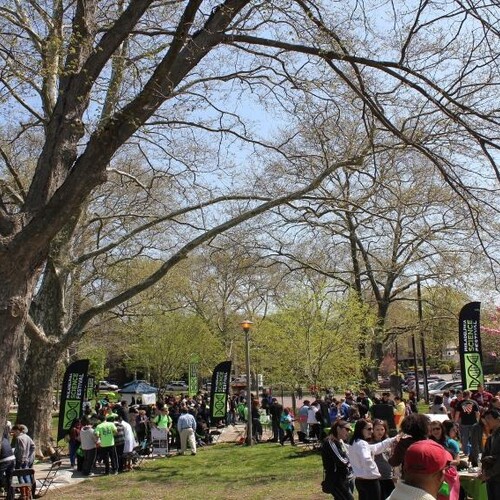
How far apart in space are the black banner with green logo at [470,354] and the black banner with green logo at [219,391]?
9.77 m

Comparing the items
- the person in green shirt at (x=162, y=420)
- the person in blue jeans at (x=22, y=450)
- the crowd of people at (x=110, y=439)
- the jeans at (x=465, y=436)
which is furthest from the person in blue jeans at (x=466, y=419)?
the person in green shirt at (x=162, y=420)

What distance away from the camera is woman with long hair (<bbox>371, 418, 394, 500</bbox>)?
26.4 ft

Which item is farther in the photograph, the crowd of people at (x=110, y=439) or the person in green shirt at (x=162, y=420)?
the person in green shirt at (x=162, y=420)

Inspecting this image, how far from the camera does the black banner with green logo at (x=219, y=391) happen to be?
25.3 meters

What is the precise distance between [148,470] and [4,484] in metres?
5.14

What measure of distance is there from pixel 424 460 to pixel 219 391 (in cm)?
2276

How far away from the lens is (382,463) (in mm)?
8164

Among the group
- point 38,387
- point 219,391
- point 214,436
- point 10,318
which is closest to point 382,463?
point 10,318

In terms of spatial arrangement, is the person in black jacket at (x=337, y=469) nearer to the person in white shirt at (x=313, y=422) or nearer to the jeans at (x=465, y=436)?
the jeans at (x=465, y=436)

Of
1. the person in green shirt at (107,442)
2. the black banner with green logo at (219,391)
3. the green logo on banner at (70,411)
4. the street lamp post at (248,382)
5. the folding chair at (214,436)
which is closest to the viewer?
the person in green shirt at (107,442)

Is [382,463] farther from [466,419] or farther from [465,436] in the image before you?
[465,436]

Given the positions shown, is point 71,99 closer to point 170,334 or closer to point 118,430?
point 118,430

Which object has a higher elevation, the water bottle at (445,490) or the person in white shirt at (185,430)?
the water bottle at (445,490)

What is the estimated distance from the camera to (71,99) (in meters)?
7.06
